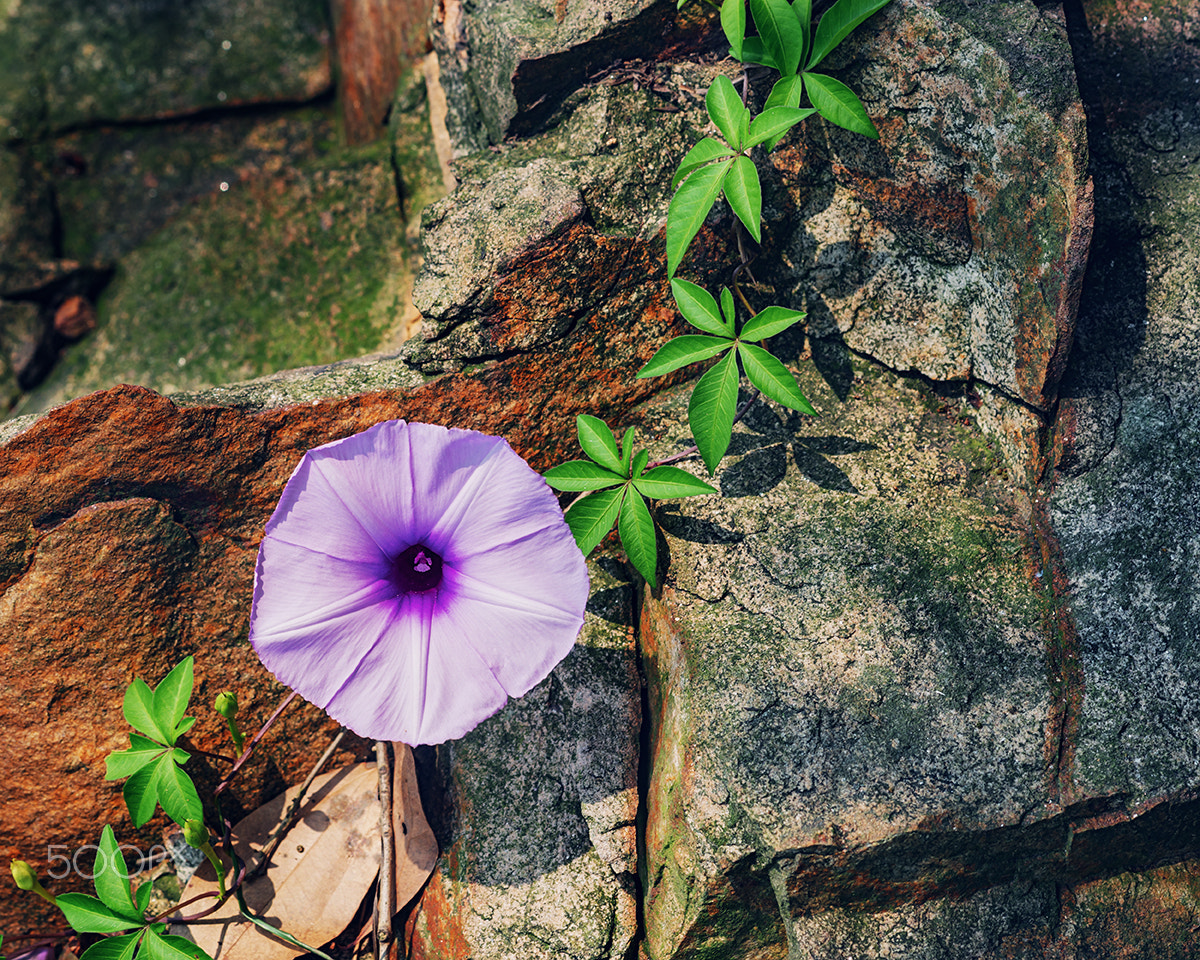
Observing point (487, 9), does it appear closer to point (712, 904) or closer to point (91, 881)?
point (712, 904)

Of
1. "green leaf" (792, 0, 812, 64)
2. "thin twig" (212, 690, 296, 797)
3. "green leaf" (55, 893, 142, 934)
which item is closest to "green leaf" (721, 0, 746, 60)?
"green leaf" (792, 0, 812, 64)

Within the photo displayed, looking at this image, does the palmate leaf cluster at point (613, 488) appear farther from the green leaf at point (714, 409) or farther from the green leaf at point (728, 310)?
the green leaf at point (728, 310)

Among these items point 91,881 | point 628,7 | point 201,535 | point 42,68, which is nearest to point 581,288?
point 628,7

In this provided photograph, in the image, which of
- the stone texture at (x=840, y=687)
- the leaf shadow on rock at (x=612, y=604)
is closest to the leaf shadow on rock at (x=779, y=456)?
the stone texture at (x=840, y=687)

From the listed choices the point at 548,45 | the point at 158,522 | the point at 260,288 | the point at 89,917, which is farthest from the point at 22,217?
the point at 89,917

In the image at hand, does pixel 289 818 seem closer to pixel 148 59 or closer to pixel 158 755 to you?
pixel 158 755

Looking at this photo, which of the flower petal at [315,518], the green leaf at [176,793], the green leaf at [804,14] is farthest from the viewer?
the green leaf at [804,14]
